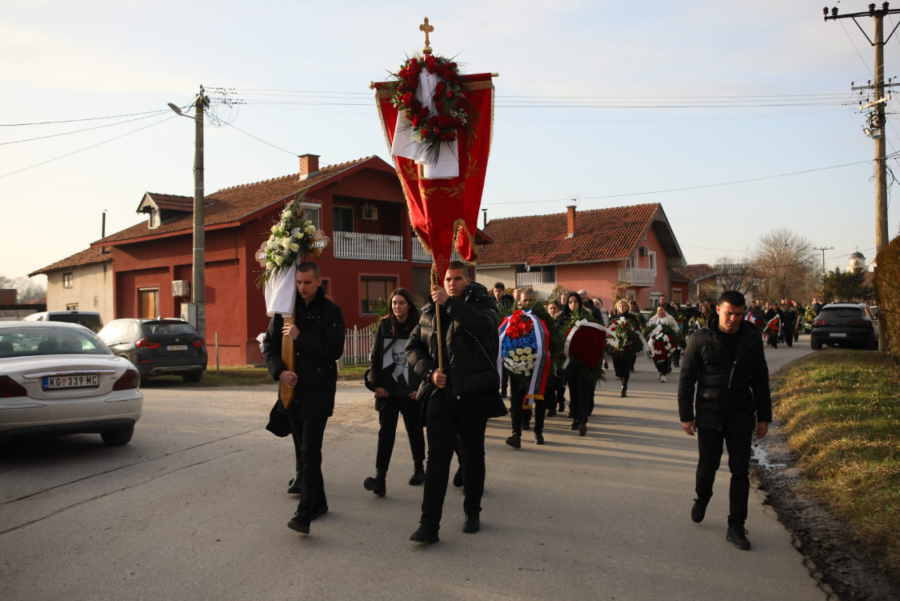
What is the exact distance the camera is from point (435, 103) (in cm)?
586

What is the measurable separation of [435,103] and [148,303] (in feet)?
84.3

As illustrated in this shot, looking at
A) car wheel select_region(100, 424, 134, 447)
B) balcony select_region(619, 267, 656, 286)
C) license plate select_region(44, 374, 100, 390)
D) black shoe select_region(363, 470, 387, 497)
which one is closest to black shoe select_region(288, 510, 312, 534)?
black shoe select_region(363, 470, 387, 497)

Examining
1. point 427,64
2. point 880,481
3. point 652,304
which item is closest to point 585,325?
point 880,481

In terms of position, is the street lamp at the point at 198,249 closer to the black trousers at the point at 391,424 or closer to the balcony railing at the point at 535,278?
the black trousers at the point at 391,424

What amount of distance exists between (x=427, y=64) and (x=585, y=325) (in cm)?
556

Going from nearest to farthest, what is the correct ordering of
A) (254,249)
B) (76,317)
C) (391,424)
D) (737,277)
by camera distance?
(391,424) < (76,317) < (254,249) < (737,277)

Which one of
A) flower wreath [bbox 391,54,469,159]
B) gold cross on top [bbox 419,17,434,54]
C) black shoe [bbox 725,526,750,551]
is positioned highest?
gold cross on top [bbox 419,17,434,54]

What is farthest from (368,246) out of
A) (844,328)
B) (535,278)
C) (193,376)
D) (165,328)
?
(535,278)

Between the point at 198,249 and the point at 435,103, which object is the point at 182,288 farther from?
the point at 435,103

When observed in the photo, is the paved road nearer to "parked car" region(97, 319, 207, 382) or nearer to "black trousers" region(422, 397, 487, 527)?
"black trousers" region(422, 397, 487, 527)

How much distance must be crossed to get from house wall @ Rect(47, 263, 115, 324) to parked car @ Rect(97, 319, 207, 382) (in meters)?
15.1

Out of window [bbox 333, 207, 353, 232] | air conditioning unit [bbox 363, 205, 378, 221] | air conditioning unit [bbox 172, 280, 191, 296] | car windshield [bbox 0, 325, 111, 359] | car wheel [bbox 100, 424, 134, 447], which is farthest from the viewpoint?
air conditioning unit [bbox 363, 205, 378, 221]

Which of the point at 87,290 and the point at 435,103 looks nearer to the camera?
Result: the point at 435,103

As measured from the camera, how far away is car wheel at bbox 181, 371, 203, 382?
1660 cm
